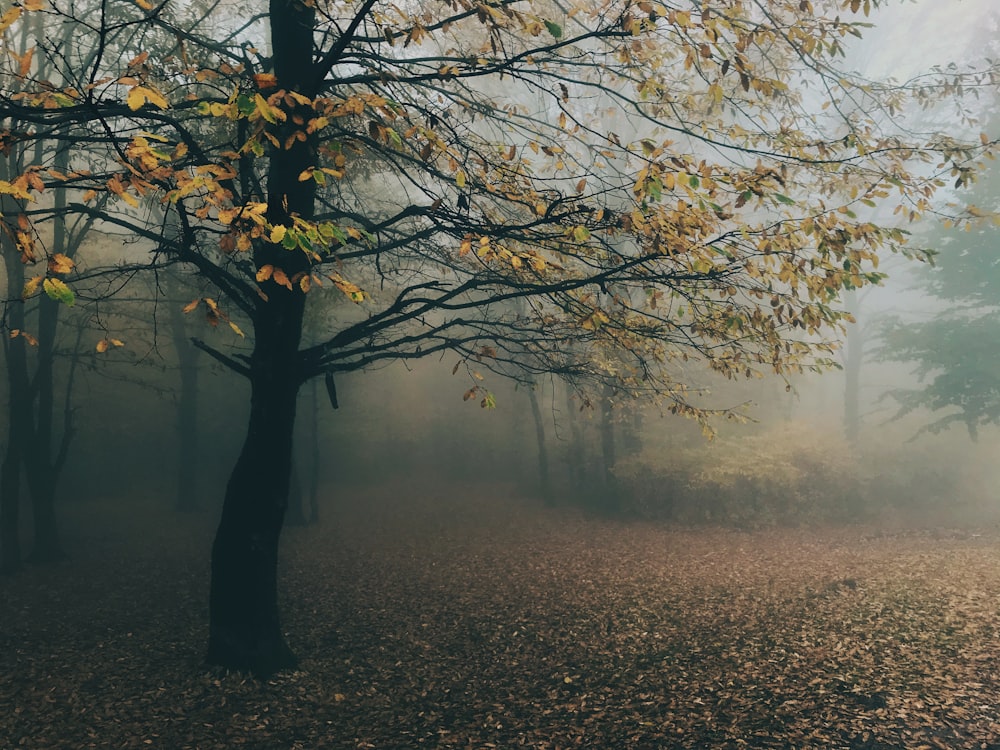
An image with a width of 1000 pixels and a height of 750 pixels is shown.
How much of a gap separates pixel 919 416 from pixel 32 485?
35117mm

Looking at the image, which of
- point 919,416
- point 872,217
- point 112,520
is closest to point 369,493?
point 112,520

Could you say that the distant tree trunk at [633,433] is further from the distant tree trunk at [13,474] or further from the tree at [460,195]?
the distant tree trunk at [13,474]

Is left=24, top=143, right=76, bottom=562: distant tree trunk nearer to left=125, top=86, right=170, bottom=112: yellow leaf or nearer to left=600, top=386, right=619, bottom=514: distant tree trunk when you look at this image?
left=125, top=86, right=170, bottom=112: yellow leaf

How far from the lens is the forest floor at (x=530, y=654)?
581 cm

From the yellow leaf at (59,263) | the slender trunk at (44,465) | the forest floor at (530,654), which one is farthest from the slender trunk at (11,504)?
the yellow leaf at (59,263)

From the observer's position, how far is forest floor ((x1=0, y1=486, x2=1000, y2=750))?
19.1 feet

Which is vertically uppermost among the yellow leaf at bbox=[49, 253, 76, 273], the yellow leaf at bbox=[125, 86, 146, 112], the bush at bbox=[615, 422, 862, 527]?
the yellow leaf at bbox=[125, 86, 146, 112]

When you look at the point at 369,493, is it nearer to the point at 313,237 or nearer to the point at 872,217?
the point at 313,237

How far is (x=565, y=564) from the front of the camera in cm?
1278

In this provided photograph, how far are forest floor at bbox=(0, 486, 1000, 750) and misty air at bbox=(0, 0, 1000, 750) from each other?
54 mm

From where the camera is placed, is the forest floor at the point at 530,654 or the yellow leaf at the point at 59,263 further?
the forest floor at the point at 530,654

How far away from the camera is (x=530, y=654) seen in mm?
7727

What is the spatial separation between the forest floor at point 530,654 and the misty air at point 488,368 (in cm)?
5

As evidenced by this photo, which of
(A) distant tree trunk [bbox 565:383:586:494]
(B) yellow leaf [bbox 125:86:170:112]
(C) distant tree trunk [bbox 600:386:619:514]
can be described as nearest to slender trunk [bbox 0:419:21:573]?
(B) yellow leaf [bbox 125:86:170:112]
